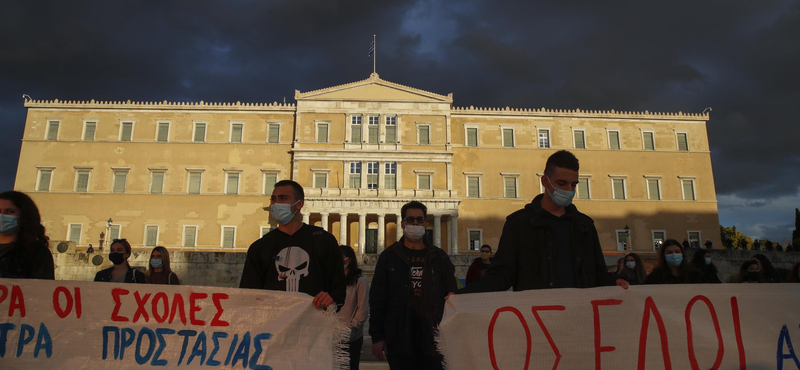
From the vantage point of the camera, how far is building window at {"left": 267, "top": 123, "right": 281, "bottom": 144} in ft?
113

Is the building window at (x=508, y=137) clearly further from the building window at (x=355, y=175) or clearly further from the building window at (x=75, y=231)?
the building window at (x=75, y=231)

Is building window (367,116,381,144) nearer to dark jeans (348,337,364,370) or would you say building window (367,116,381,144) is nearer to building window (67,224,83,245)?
building window (67,224,83,245)

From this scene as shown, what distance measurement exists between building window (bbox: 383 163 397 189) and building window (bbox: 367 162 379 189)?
58cm

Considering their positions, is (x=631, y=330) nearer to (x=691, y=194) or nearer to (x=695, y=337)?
(x=695, y=337)

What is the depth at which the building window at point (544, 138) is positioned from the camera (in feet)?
118

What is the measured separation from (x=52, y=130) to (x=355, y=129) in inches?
807

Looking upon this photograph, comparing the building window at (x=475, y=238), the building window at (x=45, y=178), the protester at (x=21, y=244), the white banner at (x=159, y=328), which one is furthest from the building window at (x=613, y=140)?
the building window at (x=45, y=178)

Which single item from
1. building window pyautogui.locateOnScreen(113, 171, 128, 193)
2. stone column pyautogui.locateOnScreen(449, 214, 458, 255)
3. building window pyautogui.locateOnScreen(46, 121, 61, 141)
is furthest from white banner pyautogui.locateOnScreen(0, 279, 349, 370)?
building window pyautogui.locateOnScreen(46, 121, 61, 141)

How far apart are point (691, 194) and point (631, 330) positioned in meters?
37.2

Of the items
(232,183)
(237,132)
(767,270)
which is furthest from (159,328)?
(237,132)

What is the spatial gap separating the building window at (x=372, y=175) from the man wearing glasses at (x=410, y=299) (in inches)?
1105

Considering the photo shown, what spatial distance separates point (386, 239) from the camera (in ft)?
112

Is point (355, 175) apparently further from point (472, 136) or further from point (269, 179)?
point (472, 136)

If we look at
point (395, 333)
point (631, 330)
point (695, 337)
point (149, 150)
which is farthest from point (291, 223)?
point (149, 150)
